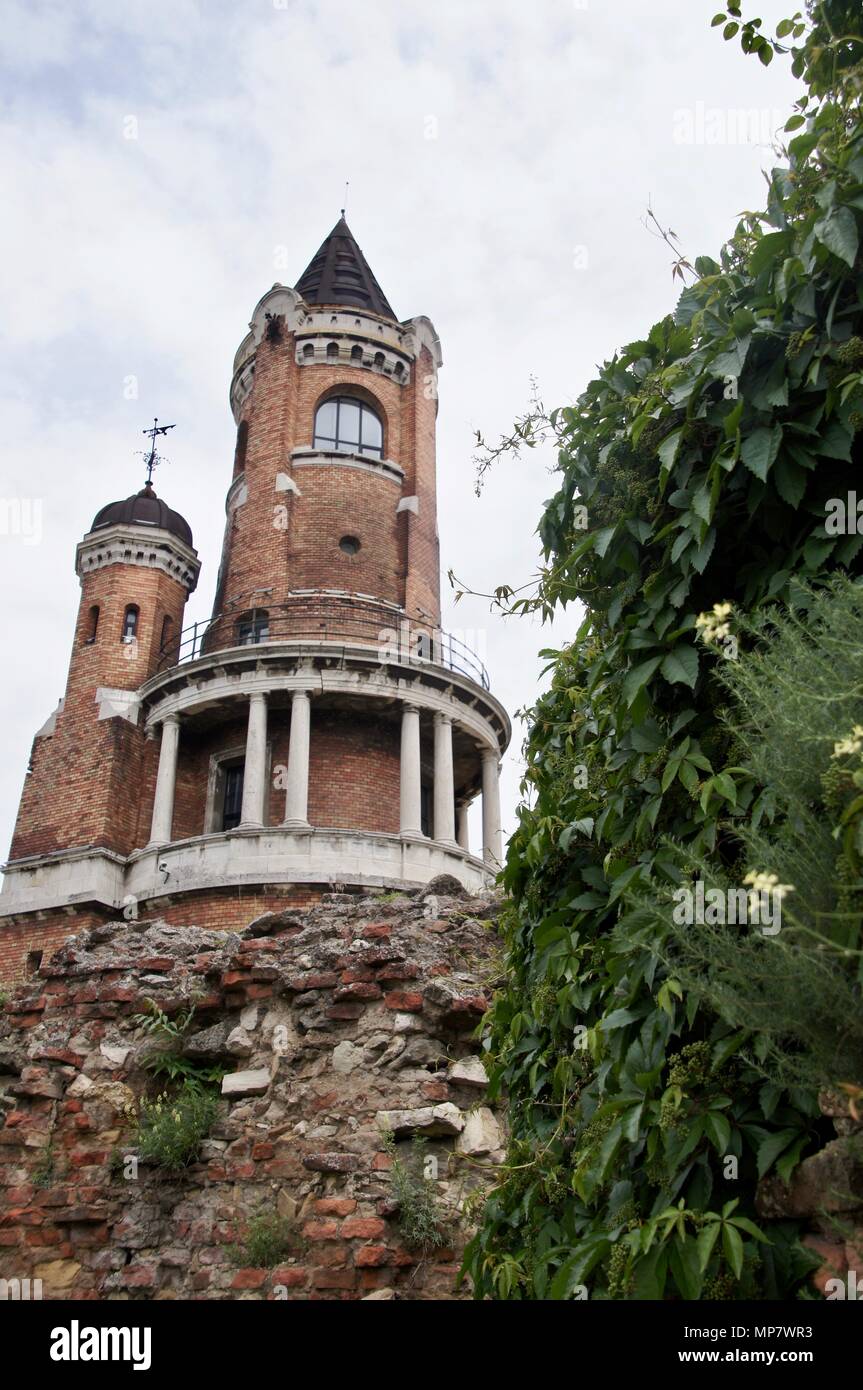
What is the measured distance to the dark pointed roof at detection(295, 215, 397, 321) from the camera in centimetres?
3622

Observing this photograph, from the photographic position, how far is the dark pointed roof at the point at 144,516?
32.9 meters

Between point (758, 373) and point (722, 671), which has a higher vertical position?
point (758, 373)

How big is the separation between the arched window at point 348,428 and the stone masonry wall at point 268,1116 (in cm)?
2497

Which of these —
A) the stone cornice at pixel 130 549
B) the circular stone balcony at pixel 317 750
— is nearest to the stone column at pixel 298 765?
the circular stone balcony at pixel 317 750

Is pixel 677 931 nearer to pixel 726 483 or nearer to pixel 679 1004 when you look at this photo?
pixel 679 1004

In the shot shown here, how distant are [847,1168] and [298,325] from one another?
33.4 m

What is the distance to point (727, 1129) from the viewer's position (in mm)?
3818

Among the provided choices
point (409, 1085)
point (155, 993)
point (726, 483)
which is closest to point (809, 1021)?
point (726, 483)

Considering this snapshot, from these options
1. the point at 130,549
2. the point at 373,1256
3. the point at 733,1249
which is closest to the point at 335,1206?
the point at 373,1256

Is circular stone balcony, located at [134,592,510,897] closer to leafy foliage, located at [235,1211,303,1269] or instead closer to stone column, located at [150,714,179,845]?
stone column, located at [150,714,179,845]

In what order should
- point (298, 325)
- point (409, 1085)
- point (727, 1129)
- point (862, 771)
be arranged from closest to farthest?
point (862, 771)
point (727, 1129)
point (409, 1085)
point (298, 325)

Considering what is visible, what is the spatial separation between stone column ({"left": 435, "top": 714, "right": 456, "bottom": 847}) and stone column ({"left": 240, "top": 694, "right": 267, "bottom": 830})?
411 centimetres

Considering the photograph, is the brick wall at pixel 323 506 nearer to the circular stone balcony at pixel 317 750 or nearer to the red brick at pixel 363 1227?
the circular stone balcony at pixel 317 750

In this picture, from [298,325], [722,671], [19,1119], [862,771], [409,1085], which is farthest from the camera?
[298,325]
